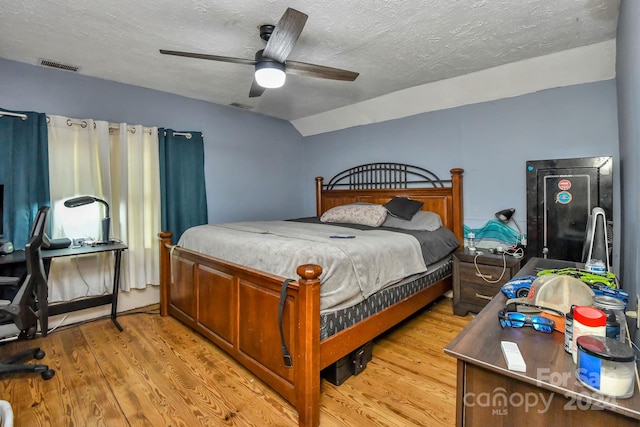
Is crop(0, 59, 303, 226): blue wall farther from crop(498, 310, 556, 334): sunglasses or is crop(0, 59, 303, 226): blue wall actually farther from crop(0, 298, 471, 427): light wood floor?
crop(498, 310, 556, 334): sunglasses

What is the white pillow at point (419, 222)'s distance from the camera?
325cm

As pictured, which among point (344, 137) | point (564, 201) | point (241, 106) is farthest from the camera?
point (344, 137)

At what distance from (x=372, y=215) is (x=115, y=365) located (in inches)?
105

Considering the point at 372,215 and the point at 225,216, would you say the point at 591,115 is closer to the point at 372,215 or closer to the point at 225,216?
the point at 372,215

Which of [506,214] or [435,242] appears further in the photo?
[506,214]

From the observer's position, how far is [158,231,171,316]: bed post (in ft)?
10.0

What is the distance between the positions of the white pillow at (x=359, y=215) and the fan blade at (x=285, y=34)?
1.96 metres

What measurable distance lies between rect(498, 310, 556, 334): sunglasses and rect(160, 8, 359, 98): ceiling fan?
175 centimetres

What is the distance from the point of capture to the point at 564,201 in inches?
110

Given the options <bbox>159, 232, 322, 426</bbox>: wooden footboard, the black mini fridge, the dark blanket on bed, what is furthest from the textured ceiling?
<bbox>159, 232, 322, 426</bbox>: wooden footboard

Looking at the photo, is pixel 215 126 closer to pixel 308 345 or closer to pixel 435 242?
pixel 435 242

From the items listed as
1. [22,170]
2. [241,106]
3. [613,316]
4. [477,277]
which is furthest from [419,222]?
[22,170]

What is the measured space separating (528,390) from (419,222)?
255cm

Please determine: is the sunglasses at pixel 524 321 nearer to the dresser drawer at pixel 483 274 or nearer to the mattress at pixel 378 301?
the mattress at pixel 378 301
